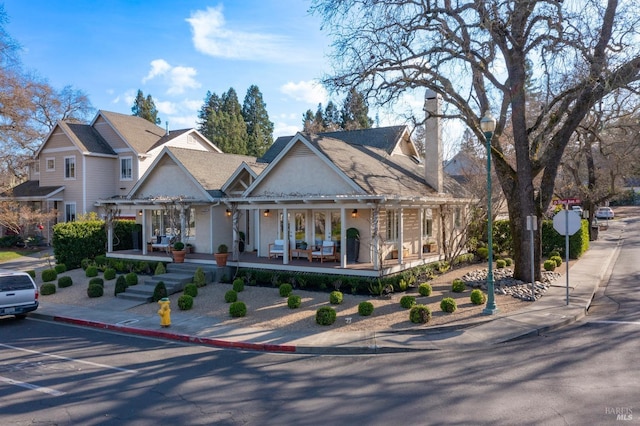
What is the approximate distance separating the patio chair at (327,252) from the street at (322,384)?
8.24m

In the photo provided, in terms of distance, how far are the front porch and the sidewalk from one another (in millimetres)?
4463

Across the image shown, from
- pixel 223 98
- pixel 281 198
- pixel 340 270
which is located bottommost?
pixel 340 270

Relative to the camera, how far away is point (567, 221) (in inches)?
559

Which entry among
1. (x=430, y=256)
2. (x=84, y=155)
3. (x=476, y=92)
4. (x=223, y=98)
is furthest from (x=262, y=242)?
(x=223, y=98)

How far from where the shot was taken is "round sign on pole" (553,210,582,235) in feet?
46.1

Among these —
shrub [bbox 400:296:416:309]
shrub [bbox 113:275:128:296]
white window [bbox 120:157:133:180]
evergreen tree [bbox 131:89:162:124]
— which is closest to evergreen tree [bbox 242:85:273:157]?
evergreen tree [bbox 131:89:162:124]

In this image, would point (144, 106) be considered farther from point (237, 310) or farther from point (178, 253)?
point (237, 310)

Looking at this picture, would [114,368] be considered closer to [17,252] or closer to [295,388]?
[295,388]

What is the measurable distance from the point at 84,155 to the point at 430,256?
1043 inches

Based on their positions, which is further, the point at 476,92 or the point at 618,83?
the point at 476,92

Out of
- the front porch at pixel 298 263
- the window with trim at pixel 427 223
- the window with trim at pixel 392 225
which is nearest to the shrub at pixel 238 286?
the front porch at pixel 298 263

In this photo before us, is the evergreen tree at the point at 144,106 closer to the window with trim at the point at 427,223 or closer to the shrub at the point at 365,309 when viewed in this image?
the window with trim at the point at 427,223

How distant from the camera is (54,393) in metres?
8.10

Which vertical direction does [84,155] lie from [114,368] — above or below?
above
